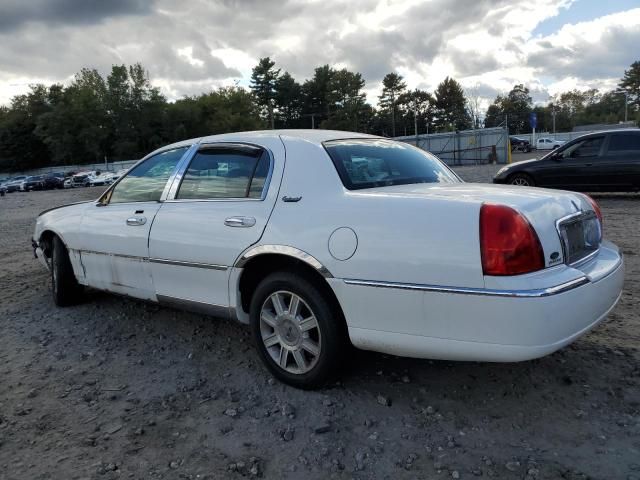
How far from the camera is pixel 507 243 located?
249 cm

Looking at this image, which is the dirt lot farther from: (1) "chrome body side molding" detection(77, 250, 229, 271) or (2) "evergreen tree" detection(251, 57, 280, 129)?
(2) "evergreen tree" detection(251, 57, 280, 129)

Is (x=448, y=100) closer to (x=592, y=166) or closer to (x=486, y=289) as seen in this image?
(x=592, y=166)

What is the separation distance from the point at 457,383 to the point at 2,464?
98.6 inches

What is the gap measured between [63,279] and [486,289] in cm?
415

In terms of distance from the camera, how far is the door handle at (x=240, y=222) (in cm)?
328

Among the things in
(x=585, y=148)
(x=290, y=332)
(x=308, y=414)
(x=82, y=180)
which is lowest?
(x=308, y=414)

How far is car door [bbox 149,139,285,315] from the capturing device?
3342 mm

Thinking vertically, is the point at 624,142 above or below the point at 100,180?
above

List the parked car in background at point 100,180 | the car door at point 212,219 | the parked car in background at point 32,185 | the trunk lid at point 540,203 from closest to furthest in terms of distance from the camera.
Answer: the trunk lid at point 540,203, the car door at point 212,219, the parked car in background at point 100,180, the parked car in background at point 32,185

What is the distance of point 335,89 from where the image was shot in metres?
97.0

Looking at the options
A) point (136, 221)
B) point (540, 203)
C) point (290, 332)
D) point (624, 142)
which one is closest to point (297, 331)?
point (290, 332)

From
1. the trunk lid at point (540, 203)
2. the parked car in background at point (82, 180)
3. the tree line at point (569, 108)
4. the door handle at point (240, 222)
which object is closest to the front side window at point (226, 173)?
the door handle at point (240, 222)

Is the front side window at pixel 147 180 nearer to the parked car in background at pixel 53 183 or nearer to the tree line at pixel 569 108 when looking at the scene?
the parked car in background at pixel 53 183

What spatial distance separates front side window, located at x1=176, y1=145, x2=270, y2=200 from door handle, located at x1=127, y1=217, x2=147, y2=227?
0.35 meters
